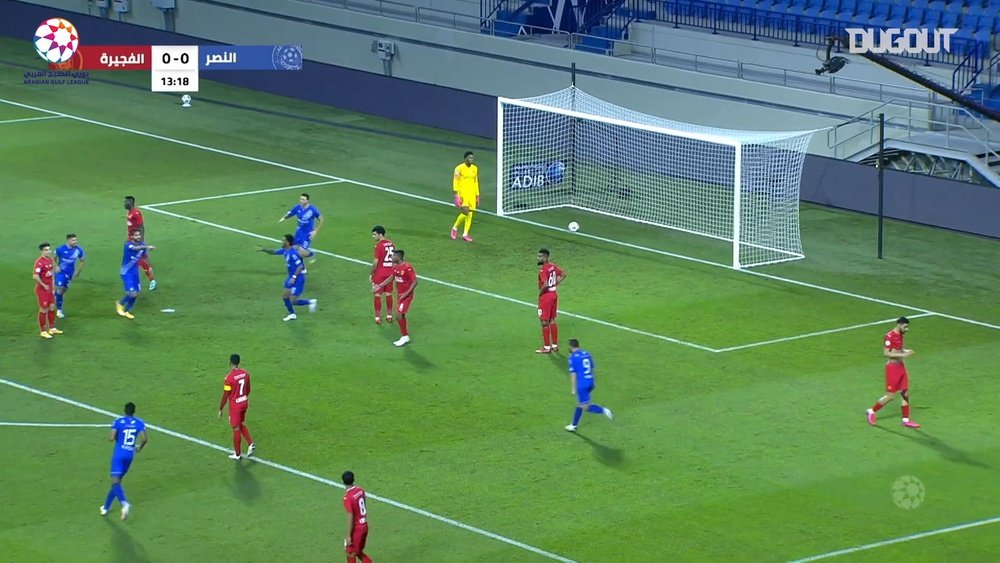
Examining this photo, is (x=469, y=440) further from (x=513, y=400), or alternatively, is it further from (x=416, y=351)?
(x=416, y=351)

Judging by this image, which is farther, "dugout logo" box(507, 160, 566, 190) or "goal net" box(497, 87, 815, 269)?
"dugout logo" box(507, 160, 566, 190)

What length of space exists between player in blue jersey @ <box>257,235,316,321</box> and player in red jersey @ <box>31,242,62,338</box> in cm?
352

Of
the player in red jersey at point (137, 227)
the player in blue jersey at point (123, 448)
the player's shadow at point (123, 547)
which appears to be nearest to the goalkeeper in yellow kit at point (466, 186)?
the player in red jersey at point (137, 227)

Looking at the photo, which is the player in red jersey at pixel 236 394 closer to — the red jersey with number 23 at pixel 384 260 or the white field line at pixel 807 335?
the red jersey with number 23 at pixel 384 260

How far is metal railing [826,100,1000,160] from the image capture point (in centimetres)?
3803

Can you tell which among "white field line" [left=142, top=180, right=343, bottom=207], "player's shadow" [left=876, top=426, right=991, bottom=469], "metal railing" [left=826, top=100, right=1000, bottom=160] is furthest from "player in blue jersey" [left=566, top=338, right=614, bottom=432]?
"white field line" [left=142, top=180, right=343, bottom=207]

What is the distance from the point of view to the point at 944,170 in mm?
37531

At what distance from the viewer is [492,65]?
149 feet

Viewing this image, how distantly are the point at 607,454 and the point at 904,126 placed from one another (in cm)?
1729

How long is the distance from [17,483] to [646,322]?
38.2 ft

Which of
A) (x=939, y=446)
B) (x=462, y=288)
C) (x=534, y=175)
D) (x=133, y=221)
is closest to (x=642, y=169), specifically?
(x=534, y=175)
